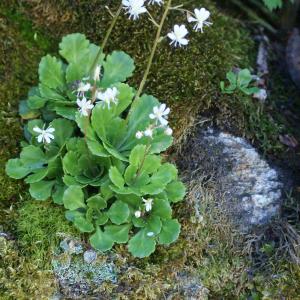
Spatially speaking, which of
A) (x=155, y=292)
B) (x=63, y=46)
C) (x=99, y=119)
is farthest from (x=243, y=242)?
(x=63, y=46)

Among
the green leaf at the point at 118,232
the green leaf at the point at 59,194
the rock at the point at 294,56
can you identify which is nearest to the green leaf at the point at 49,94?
the green leaf at the point at 59,194

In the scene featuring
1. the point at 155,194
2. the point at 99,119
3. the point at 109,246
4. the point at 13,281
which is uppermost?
the point at 99,119

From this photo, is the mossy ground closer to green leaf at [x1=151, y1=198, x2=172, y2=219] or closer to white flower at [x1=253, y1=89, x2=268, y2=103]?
white flower at [x1=253, y1=89, x2=268, y2=103]

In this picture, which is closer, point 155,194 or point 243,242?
point 155,194

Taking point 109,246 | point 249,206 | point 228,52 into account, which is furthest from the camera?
point 228,52

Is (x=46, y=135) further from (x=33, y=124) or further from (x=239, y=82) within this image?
(x=239, y=82)

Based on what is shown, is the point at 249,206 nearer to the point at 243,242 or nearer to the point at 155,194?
the point at 243,242

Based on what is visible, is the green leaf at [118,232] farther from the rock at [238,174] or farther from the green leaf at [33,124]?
the green leaf at [33,124]

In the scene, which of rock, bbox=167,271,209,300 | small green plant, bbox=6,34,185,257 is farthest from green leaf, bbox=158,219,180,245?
rock, bbox=167,271,209,300
